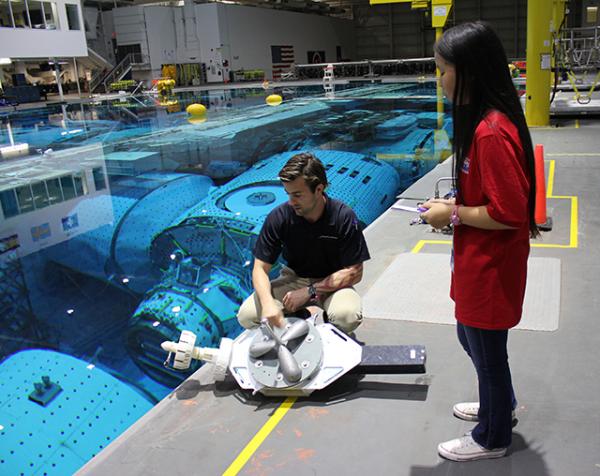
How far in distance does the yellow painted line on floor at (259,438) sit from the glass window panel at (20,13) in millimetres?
35018

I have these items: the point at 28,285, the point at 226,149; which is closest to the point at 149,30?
the point at 226,149

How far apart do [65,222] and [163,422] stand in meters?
6.85

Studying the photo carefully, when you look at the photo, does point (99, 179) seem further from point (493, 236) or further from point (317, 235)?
point (493, 236)

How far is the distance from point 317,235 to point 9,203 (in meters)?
8.78

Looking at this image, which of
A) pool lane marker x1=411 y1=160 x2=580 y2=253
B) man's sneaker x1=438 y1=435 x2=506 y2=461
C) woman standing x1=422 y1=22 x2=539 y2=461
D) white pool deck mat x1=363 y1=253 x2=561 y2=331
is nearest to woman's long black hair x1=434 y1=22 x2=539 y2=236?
woman standing x1=422 y1=22 x2=539 y2=461

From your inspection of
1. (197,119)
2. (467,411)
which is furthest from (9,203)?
(197,119)

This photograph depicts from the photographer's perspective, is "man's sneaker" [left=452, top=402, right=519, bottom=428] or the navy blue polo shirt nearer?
"man's sneaker" [left=452, top=402, right=519, bottom=428]

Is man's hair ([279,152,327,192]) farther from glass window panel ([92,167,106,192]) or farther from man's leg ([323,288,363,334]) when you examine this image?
glass window panel ([92,167,106,192])

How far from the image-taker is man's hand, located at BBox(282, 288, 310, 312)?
3.34 meters

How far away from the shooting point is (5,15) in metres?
32.3

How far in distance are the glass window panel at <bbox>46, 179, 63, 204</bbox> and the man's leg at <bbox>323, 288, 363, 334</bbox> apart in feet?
27.3

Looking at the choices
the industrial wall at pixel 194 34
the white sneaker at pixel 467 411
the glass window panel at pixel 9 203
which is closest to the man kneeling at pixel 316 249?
the white sneaker at pixel 467 411

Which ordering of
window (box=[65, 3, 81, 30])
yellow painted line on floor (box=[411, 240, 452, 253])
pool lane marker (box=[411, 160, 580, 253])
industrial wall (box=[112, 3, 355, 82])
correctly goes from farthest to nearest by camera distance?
industrial wall (box=[112, 3, 355, 82]) → window (box=[65, 3, 81, 30]) → yellow painted line on floor (box=[411, 240, 452, 253]) → pool lane marker (box=[411, 160, 580, 253])

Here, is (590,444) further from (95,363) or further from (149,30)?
(149,30)
